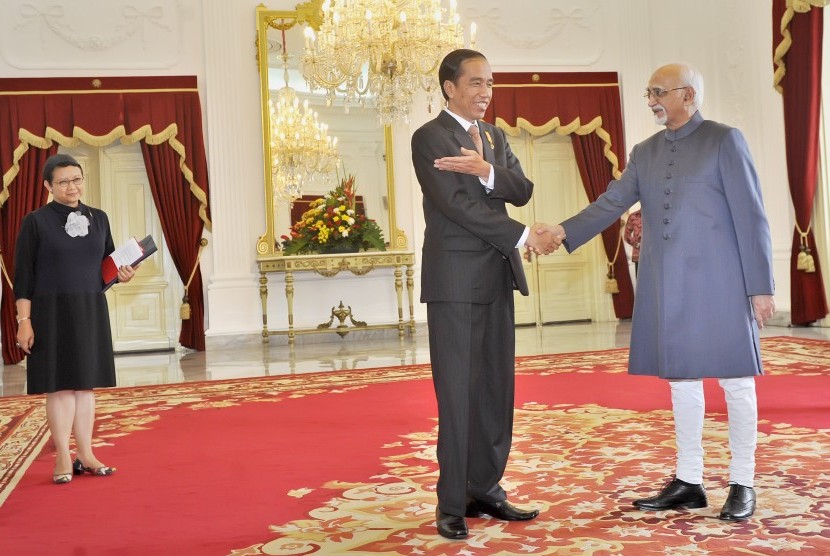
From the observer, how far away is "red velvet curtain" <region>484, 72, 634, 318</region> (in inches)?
419

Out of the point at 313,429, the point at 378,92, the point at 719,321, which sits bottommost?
the point at 313,429

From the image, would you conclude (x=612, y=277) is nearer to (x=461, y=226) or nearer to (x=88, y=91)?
(x=88, y=91)

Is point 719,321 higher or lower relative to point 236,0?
lower

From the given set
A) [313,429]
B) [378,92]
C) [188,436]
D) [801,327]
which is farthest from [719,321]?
[801,327]

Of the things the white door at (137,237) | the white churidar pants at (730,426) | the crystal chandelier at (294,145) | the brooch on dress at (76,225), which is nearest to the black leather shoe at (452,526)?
the white churidar pants at (730,426)

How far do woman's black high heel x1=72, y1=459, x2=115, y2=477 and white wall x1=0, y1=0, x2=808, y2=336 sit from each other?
6118mm

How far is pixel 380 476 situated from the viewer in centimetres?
343

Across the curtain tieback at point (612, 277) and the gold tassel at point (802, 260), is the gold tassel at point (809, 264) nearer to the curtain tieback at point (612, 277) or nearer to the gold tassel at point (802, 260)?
the gold tassel at point (802, 260)

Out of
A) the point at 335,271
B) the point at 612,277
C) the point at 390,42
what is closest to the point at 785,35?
the point at 612,277

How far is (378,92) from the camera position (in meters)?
7.97

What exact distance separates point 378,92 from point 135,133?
3.24 m

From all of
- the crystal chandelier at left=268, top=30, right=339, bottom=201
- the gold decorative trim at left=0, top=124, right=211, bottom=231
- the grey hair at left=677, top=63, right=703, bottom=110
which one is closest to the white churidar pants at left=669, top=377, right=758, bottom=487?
the grey hair at left=677, top=63, right=703, bottom=110

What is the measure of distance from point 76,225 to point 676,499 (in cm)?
258

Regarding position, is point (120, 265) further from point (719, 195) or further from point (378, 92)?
point (378, 92)
